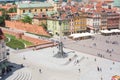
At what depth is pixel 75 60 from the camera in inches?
1857

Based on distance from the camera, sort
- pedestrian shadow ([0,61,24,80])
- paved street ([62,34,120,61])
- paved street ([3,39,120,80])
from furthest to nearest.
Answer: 1. paved street ([62,34,120,61])
2. paved street ([3,39,120,80])
3. pedestrian shadow ([0,61,24,80])

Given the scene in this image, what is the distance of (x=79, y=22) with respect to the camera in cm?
7319

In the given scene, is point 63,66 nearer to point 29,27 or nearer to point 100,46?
point 100,46

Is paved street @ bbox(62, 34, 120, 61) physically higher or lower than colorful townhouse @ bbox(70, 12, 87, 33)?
lower

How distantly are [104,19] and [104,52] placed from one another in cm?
2458

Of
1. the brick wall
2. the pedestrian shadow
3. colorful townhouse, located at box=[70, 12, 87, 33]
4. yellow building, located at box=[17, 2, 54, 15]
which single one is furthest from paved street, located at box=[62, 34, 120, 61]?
yellow building, located at box=[17, 2, 54, 15]

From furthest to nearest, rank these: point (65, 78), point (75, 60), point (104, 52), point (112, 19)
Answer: point (112, 19)
point (104, 52)
point (75, 60)
point (65, 78)

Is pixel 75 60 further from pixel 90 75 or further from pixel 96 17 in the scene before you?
pixel 96 17

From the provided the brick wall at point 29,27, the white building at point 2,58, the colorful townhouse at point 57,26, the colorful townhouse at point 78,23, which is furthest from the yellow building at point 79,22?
the white building at point 2,58

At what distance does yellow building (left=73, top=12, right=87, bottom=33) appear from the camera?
72.2 metres

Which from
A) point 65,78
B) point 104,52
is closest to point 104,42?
point 104,52

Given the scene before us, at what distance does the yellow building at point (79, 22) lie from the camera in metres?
72.2

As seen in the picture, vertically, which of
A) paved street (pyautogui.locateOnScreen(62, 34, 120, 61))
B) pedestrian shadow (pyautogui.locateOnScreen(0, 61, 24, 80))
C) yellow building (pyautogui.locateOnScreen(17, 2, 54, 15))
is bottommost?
paved street (pyautogui.locateOnScreen(62, 34, 120, 61))

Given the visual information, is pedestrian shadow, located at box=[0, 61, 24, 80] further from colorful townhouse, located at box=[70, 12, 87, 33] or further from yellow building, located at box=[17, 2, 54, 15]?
yellow building, located at box=[17, 2, 54, 15]
